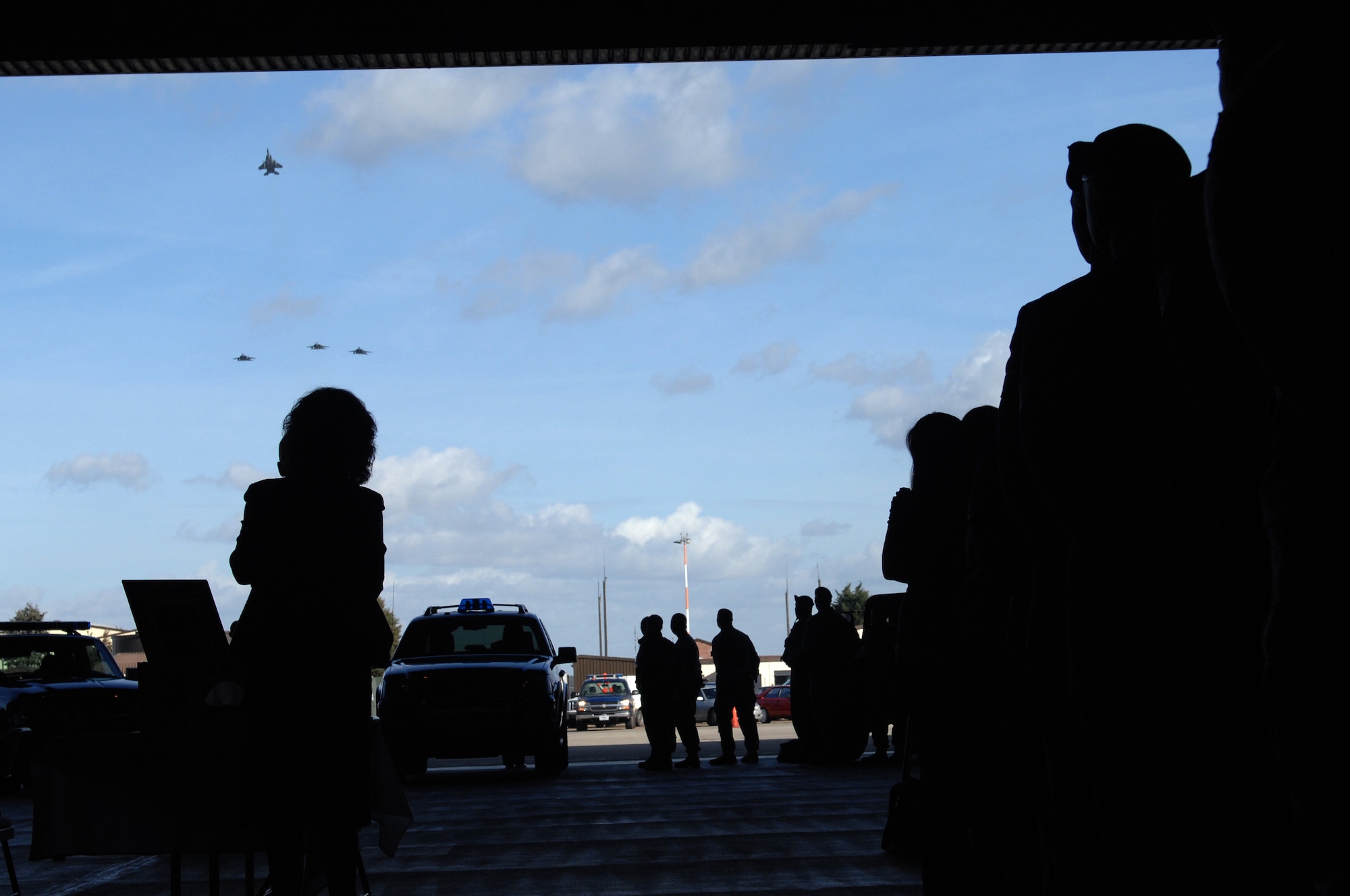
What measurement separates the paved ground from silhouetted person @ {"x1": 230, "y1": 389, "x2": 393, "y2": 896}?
3.66 feet

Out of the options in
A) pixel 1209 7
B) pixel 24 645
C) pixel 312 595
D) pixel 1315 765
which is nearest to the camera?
pixel 1315 765

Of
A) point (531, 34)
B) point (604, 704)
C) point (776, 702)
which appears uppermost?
point (531, 34)

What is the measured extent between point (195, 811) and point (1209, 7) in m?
4.04

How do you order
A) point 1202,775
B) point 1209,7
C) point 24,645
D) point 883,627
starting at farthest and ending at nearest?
point 24,645
point 883,627
point 1202,775
point 1209,7

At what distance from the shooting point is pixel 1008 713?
Result: 3516mm

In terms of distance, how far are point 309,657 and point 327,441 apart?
662 millimetres

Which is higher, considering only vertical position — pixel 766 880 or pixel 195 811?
pixel 195 811

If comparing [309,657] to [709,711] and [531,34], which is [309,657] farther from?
[709,711]

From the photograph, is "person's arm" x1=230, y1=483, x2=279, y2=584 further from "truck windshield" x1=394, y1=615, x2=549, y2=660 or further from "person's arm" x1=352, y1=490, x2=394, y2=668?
"truck windshield" x1=394, y1=615, x2=549, y2=660

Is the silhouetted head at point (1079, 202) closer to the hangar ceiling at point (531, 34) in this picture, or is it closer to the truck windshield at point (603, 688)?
the hangar ceiling at point (531, 34)

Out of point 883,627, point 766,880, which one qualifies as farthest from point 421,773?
point 766,880

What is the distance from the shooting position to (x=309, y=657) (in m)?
4.08

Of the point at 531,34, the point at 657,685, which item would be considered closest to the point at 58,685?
the point at 657,685

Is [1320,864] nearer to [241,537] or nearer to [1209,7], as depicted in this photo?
[1209,7]
